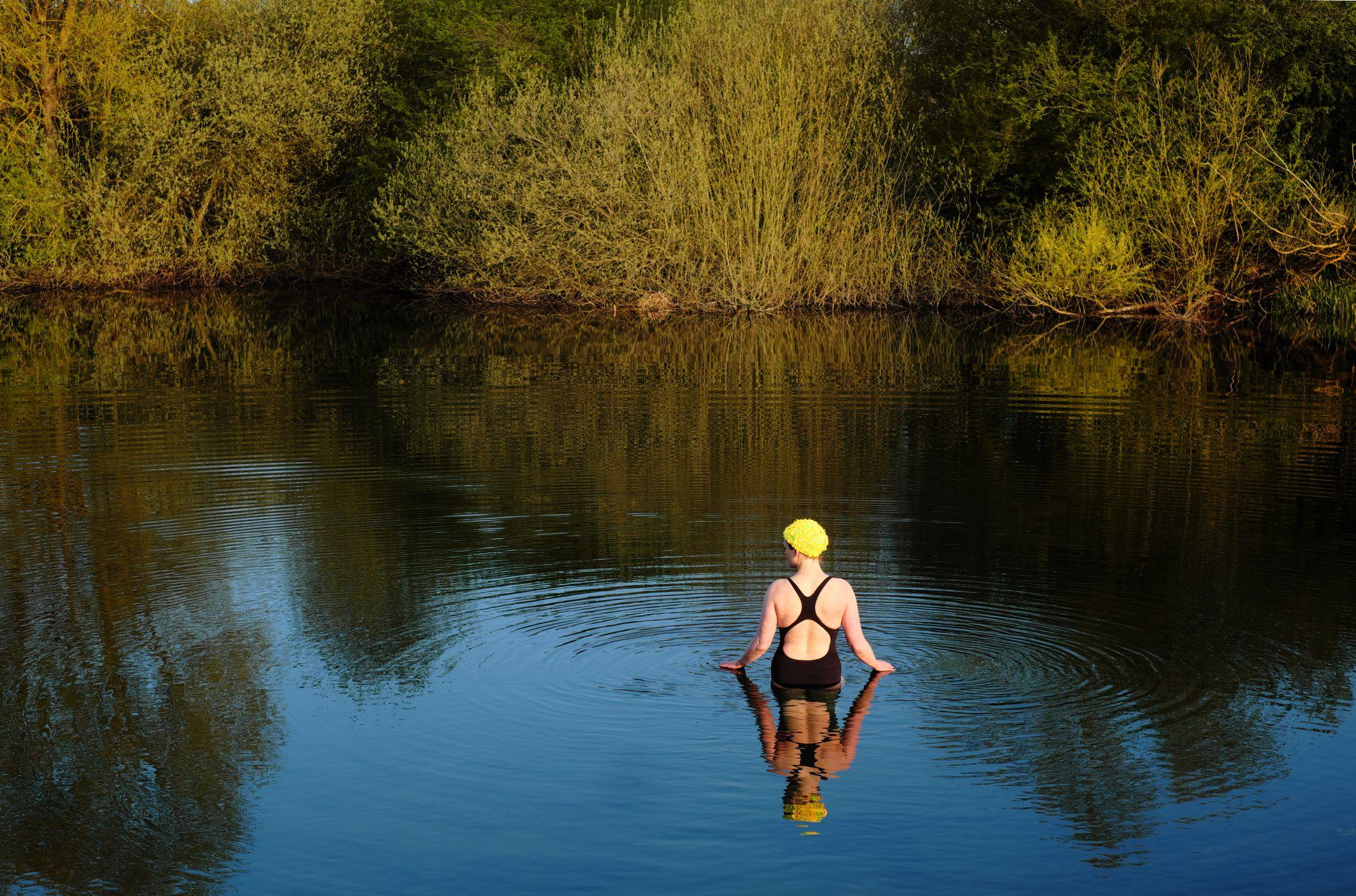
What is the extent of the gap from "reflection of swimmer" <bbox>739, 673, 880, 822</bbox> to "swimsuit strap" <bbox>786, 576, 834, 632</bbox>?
370mm

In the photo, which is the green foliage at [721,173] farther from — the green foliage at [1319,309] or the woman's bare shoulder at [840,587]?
the woman's bare shoulder at [840,587]

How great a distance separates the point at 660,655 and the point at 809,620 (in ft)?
3.70

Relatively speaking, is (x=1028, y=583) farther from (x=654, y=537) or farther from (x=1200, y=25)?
(x=1200, y=25)

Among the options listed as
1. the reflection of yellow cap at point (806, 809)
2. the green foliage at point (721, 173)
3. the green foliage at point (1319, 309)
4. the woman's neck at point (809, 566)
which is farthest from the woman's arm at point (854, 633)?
the green foliage at point (721, 173)

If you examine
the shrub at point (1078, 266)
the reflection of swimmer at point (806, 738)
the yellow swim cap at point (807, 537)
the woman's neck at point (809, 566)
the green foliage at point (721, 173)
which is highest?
the green foliage at point (721, 173)

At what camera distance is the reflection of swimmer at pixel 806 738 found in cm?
626

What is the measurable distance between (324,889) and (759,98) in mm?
31014

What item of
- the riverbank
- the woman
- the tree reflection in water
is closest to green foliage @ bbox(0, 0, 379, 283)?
the riverbank

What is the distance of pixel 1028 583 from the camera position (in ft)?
31.9

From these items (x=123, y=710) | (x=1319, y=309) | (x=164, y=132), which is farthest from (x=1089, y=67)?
(x=123, y=710)

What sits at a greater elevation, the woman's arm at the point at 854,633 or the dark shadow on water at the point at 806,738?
the woman's arm at the point at 854,633

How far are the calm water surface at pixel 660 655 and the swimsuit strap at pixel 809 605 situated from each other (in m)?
0.45

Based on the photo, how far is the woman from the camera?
730 centimetres

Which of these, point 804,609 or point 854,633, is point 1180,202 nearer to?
point 854,633
